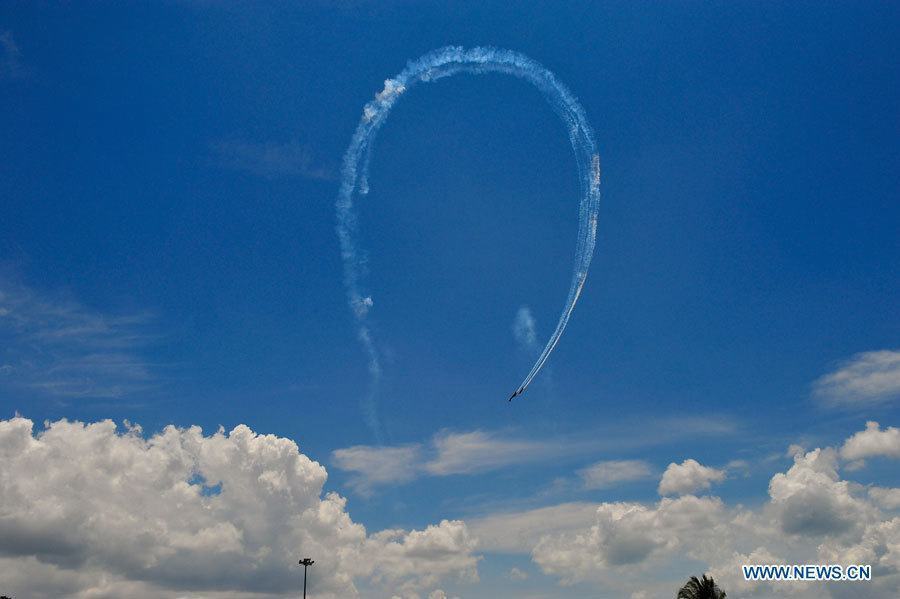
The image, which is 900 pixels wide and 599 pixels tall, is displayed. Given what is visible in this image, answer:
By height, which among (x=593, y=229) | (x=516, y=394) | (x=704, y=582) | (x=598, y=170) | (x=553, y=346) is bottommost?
(x=704, y=582)

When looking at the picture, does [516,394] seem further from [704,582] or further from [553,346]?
[704,582]

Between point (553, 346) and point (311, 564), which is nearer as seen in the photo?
point (553, 346)

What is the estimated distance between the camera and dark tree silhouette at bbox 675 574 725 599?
102 metres

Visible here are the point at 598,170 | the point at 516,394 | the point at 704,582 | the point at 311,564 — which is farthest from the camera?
the point at 311,564

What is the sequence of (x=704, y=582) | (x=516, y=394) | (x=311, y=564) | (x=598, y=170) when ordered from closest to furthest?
(x=598, y=170) → (x=516, y=394) → (x=704, y=582) → (x=311, y=564)

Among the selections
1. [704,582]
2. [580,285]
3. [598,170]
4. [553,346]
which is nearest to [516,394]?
[553,346]

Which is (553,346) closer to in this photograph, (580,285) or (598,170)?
(580,285)

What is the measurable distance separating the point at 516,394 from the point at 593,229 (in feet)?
71.7

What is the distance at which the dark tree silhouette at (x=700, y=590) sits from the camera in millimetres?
102500

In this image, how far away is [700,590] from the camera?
104m

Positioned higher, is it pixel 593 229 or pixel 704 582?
pixel 593 229

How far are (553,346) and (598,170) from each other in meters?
23.4

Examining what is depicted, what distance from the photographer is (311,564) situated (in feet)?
491

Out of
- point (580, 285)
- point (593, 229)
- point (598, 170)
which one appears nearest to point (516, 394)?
point (580, 285)
